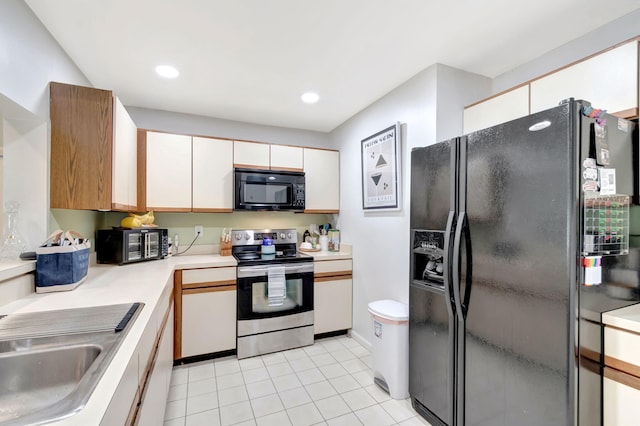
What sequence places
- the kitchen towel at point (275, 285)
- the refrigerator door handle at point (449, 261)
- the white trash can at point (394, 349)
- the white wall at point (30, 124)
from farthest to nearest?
1. the kitchen towel at point (275, 285)
2. the white trash can at point (394, 349)
3. the refrigerator door handle at point (449, 261)
4. the white wall at point (30, 124)

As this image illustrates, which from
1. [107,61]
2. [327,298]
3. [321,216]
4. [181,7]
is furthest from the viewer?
[321,216]

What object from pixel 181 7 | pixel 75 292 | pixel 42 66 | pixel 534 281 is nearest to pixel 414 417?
→ pixel 534 281

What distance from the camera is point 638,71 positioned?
1279 mm

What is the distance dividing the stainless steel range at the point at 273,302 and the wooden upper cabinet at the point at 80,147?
124cm

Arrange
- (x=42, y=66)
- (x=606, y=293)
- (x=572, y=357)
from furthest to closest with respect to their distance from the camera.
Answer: (x=42, y=66) → (x=606, y=293) → (x=572, y=357)

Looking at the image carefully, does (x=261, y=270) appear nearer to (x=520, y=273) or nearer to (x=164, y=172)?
(x=164, y=172)

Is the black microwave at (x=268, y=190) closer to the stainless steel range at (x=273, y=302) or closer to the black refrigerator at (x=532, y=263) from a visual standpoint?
the stainless steel range at (x=273, y=302)

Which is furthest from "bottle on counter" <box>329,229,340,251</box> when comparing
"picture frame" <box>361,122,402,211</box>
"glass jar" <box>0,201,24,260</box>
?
"glass jar" <box>0,201,24,260</box>

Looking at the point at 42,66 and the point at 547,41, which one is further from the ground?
the point at 547,41

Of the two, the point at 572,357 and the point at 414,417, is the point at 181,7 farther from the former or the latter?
the point at 414,417

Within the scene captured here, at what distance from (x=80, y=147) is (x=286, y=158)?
1.78 meters

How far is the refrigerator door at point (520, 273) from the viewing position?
112 centimetres

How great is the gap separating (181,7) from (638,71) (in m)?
2.24

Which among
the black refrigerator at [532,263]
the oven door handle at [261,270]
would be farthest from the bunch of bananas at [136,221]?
the black refrigerator at [532,263]
